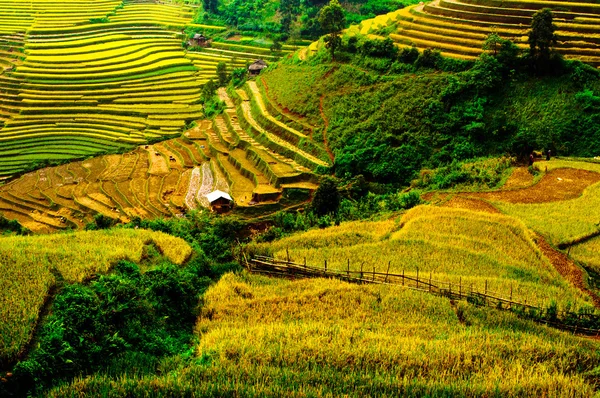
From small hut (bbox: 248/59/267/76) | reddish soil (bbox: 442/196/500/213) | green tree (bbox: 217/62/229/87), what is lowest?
reddish soil (bbox: 442/196/500/213)

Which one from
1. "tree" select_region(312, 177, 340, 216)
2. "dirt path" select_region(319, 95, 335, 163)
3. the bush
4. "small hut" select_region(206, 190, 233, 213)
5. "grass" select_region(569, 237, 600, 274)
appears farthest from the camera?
"dirt path" select_region(319, 95, 335, 163)

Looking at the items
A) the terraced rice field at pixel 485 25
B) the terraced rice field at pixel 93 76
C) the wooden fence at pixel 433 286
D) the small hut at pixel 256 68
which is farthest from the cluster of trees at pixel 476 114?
the small hut at pixel 256 68

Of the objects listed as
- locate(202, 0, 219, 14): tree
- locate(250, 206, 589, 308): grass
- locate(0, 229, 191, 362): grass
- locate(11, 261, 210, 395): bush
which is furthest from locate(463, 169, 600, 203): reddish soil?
locate(202, 0, 219, 14): tree

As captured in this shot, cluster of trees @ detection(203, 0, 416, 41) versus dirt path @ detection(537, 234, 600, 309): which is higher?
cluster of trees @ detection(203, 0, 416, 41)

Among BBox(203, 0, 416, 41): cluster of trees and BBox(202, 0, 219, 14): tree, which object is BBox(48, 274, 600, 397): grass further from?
BBox(202, 0, 219, 14): tree

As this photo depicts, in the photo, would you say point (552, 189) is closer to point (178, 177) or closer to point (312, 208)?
point (312, 208)

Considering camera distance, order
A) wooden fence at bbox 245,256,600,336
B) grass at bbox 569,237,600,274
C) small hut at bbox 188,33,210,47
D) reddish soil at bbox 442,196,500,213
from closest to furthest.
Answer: wooden fence at bbox 245,256,600,336 < grass at bbox 569,237,600,274 < reddish soil at bbox 442,196,500,213 < small hut at bbox 188,33,210,47

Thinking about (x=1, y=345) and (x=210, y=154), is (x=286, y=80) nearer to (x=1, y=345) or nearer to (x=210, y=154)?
(x=210, y=154)

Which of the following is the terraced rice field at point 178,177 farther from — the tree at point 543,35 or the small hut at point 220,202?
the tree at point 543,35
